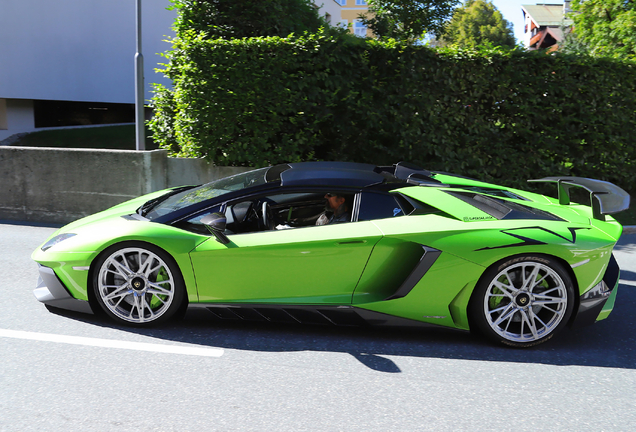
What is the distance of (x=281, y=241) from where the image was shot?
399cm

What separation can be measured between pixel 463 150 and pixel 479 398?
22.2 ft

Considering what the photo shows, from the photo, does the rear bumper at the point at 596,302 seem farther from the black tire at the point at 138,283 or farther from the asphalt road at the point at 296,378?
the black tire at the point at 138,283

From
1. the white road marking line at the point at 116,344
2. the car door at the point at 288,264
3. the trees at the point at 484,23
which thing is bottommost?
the white road marking line at the point at 116,344

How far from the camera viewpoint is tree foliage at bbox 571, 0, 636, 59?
11625 millimetres

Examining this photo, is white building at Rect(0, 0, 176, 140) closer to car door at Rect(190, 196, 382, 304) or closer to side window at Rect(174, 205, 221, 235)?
side window at Rect(174, 205, 221, 235)

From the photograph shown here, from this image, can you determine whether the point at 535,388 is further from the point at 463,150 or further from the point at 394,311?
the point at 463,150

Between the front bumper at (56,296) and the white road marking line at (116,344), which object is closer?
the white road marking line at (116,344)

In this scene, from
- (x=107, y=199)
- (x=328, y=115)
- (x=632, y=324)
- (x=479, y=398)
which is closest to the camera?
(x=479, y=398)

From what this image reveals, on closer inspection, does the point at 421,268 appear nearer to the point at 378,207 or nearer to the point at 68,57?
the point at 378,207

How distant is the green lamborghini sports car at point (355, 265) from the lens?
394 cm

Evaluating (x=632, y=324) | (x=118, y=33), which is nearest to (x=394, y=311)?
(x=632, y=324)

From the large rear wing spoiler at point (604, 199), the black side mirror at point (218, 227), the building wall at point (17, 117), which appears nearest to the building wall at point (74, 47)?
the building wall at point (17, 117)

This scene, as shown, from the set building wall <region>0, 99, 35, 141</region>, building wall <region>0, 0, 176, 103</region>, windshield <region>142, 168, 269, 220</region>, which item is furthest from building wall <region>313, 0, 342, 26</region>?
windshield <region>142, 168, 269, 220</region>

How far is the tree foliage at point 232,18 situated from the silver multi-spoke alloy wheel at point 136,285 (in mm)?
7049
